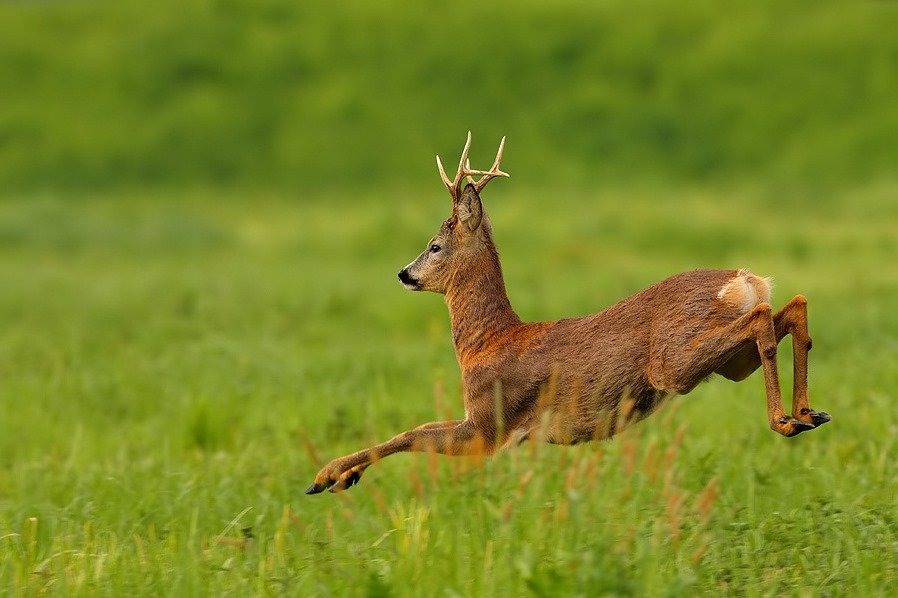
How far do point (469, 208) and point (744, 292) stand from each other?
4.77 feet

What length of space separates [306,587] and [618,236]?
19.5 metres

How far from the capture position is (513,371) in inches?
252

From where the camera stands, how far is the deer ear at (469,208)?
6676 millimetres

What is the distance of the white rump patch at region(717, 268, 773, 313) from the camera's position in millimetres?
5863

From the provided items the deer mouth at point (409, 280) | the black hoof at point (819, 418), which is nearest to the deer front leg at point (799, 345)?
the black hoof at point (819, 418)

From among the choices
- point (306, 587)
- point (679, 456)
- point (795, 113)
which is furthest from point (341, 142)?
point (306, 587)

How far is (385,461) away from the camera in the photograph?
26.7 feet

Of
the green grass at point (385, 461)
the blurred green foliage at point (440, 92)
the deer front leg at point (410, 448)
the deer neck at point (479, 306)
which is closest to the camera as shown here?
the green grass at point (385, 461)

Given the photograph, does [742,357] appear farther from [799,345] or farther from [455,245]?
[455,245]

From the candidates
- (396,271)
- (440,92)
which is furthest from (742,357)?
(440,92)

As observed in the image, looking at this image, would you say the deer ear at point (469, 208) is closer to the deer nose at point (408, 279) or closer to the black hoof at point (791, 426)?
the deer nose at point (408, 279)

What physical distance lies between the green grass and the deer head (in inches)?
27.7

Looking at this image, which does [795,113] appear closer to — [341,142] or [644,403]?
[341,142]

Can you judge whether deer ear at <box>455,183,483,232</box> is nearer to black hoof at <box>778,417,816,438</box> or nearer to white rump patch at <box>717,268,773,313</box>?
white rump patch at <box>717,268,773,313</box>
